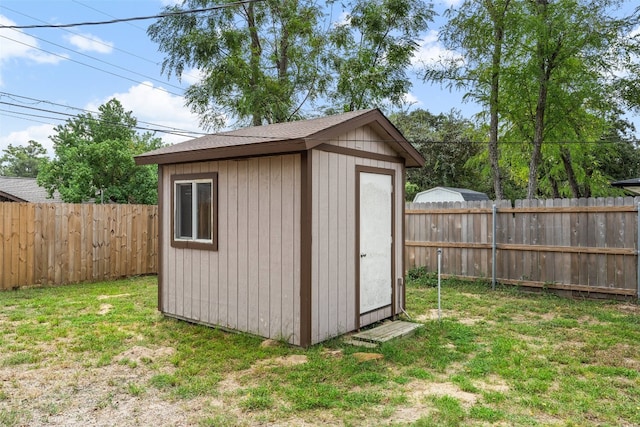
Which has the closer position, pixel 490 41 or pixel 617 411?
pixel 617 411

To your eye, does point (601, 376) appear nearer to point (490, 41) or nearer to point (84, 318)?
point (84, 318)

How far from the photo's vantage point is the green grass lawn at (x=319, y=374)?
2.94m

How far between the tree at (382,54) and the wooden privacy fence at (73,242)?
5881 mm

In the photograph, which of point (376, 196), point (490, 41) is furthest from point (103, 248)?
point (490, 41)

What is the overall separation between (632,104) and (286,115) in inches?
304

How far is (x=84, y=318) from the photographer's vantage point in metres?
5.52

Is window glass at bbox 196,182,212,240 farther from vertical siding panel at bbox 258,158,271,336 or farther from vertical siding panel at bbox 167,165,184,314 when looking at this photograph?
vertical siding panel at bbox 258,158,271,336

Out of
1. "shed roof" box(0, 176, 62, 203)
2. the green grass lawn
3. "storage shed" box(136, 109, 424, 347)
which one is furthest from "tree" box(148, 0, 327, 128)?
"shed roof" box(0, 176, 62, 203)

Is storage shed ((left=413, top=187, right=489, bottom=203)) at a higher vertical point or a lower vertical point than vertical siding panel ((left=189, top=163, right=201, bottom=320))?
higher

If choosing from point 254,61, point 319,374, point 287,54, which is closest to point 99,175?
point 254,61

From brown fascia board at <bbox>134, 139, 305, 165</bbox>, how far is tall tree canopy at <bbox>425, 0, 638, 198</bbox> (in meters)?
6.13

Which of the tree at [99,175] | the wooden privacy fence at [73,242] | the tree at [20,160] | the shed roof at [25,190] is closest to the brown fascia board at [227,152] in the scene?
the wooden privacy fence at [73,242]

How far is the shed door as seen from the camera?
512 centimetres

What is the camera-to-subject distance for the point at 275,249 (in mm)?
4574
